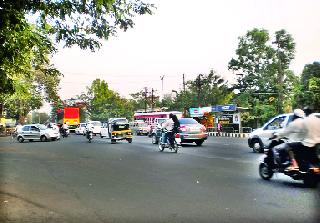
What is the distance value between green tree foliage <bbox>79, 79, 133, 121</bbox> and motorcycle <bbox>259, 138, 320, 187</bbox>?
89959mm

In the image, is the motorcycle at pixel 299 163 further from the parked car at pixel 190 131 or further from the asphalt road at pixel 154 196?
the parked car at pixel 190 131

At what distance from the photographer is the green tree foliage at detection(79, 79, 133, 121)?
327 feet

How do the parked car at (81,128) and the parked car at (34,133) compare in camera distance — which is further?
the parked car at (81,128)

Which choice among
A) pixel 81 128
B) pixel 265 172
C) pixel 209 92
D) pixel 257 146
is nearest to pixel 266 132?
pixel 257 146

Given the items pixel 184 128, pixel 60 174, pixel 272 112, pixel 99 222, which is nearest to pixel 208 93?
pixel 272 112

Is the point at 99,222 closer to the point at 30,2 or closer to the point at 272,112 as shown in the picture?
the point at 30,2

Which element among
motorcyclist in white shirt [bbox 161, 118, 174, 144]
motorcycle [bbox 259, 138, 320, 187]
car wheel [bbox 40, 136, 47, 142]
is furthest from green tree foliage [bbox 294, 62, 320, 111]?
motorcycle [bbox 259, 138, 320, 187]

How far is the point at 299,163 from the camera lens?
30.6 ft

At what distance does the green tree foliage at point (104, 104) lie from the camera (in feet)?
327

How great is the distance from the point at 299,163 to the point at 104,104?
302 ft

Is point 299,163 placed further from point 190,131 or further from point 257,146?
point 190,131

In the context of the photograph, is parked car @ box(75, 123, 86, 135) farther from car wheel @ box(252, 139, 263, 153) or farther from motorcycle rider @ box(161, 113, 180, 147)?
car wheel @ box(252, 139, 263, 153)

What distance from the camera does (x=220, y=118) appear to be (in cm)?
5103

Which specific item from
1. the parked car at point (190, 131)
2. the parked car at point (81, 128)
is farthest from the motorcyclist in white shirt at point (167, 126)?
the parked car at point (81, 128)
